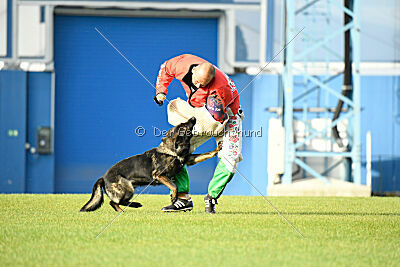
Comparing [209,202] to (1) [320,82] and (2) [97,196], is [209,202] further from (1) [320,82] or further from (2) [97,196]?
(1) [320,82]

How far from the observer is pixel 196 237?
4.40 metres

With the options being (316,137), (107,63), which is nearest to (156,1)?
(107,63)

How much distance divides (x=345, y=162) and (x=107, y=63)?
5054 millimetres

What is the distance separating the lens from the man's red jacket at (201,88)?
549 cm

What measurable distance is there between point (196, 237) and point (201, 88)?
1.55m

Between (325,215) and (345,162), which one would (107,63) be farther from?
(325,215)

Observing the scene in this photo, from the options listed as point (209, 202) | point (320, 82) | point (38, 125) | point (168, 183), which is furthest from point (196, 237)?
point (38, 125)

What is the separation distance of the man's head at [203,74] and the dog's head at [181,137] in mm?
389

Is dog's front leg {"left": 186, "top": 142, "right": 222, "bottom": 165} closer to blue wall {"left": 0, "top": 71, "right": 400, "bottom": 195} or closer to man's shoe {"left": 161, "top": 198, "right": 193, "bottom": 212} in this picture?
man's shoe {"left": 161, "top": 198, "right": 193, "bottom": 212}

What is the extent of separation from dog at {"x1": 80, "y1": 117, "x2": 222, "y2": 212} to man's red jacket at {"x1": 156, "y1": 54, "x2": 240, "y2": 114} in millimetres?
207

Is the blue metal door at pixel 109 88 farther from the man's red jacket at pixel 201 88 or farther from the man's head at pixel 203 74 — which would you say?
the man's head at pixel 203 74

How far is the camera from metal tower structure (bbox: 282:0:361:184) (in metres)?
11.3

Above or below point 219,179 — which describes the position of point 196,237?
below

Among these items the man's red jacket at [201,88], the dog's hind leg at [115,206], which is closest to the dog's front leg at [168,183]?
the dog's hind leg at [115,206]
